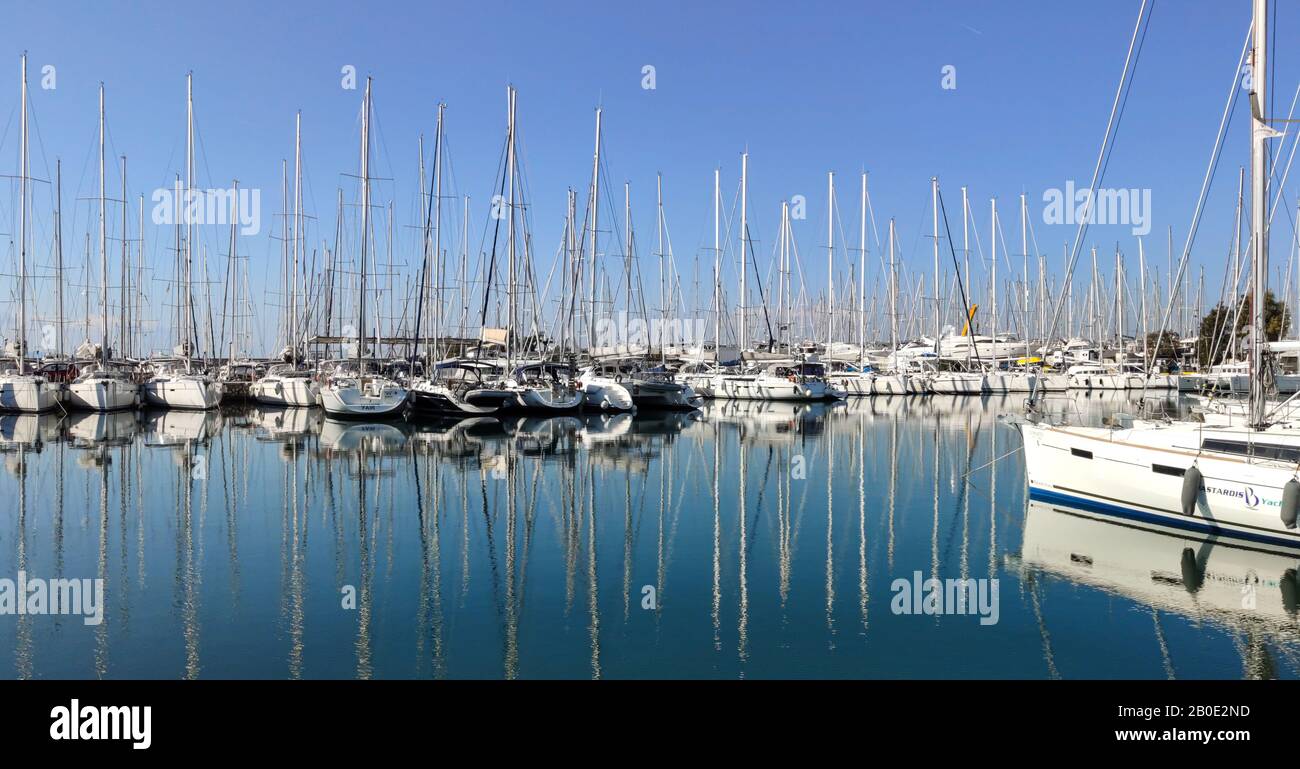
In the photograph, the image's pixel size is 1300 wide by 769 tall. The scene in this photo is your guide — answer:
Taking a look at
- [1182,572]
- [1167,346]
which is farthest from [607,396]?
[1167,346]

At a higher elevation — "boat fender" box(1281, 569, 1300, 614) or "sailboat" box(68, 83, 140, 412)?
"sailboat" box(68, 83, 140, 412)

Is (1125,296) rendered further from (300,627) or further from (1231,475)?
(300,627)

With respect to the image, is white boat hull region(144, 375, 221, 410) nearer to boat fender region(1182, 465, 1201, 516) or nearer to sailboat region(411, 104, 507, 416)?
sailboat region(411, 104, 507, 416)

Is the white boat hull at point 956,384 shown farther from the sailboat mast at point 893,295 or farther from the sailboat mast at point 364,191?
the sailboat mast at point 364,191

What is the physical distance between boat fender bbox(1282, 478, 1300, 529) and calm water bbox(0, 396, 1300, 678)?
2.70ft

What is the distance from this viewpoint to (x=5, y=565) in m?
14.4

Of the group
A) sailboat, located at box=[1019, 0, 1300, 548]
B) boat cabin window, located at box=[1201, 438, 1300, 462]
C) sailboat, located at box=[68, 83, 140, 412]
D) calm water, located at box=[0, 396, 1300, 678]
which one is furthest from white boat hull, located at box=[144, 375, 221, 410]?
boat cabin window, located at box=[1201, 438, 1300, 462]

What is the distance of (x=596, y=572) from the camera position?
1442 centimetres

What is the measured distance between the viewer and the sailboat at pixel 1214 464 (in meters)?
15.3

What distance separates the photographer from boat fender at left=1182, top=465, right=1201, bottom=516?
1583cm

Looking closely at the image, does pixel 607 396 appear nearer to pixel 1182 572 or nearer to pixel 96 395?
pixel 96 395

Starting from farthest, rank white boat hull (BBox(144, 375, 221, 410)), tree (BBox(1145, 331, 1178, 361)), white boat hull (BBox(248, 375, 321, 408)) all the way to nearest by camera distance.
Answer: tree (BBox(1145, 331, 1178, 361)), white boat hull (BBox(248, 375, 321, 408)), white boat hull (BBox(144, 375, 221, 410))
